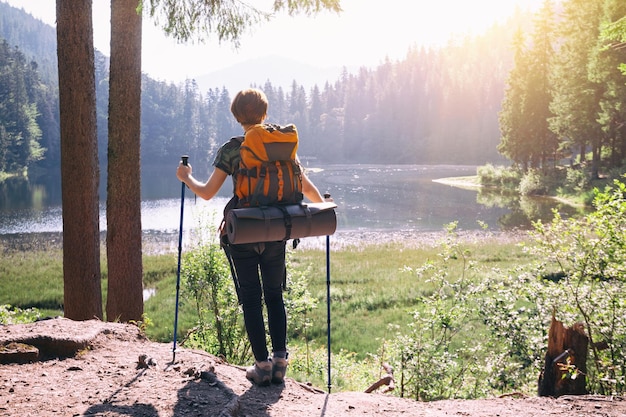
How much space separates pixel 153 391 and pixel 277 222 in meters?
1.66

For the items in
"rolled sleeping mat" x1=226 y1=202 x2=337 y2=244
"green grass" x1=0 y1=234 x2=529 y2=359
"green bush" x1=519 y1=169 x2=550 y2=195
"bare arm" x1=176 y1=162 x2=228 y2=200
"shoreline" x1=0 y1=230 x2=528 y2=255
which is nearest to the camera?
"rolled sleeping mat" x1=226 y1=202 x2=337 y2=244

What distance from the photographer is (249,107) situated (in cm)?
420

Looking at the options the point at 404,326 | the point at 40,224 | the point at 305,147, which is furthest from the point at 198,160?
the point at 404,326

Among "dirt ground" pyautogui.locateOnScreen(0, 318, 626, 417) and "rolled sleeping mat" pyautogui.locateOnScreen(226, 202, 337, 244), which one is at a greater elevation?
"rolled sleeping mat" pyautogui.locateOnScreen(226, 202, 337, 244)

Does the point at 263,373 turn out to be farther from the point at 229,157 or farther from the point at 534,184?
the point at 534,184

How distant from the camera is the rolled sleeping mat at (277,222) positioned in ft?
12.6

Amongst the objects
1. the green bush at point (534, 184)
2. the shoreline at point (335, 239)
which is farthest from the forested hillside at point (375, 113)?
the shoreline at point (335, 239)

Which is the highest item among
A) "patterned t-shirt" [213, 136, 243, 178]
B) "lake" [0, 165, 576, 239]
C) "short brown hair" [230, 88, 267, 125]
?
"short brown hair" [230, 88, 267, 125]

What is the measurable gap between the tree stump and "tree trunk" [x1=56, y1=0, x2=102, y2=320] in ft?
19.2

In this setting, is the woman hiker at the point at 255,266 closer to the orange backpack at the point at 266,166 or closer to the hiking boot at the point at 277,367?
the hiking boot at the point at 277,367

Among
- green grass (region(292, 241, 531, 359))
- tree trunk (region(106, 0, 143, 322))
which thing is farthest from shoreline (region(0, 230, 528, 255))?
tree trunk (region(106, 0, 143, 322))

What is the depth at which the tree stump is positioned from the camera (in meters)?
5.27

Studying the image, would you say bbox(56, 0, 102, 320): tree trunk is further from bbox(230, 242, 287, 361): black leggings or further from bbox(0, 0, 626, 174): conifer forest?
bbox(0, 0, 626, 174): conifer forest

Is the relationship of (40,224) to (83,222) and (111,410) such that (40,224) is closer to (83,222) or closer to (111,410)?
(83,222)
